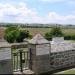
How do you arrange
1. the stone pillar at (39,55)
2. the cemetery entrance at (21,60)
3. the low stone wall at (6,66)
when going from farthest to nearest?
1. the stone pillar at (39,55)
2. the cemetery entrance at (21,60)
3. the low stone wall at (6,66)

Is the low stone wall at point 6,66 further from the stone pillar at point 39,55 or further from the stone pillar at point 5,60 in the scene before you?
the stone pillar at point 39,55

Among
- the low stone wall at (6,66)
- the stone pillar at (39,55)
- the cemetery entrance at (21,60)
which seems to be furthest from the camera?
the stone pillar at (39,55)

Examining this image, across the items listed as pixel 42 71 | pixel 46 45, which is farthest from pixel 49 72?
pixel 46 45

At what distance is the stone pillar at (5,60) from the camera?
7.77 meters

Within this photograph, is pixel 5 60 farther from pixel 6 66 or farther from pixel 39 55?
pixel 39 55

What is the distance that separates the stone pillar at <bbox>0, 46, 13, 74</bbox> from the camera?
777cm

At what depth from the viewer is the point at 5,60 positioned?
25.8ft

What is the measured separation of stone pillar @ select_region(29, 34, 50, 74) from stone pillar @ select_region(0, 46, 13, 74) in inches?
57.0

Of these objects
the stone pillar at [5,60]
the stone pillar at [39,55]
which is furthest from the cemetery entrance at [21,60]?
the stone pillar at [5,60]

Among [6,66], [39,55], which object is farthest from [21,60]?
[6,66]

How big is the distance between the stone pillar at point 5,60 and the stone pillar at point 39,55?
1.45 meters

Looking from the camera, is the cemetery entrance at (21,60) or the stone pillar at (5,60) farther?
the cemetery entrance at (21,60)

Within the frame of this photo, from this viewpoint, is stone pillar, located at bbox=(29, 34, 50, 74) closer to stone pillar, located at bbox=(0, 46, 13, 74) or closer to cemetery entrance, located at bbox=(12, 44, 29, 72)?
cemetery entrance, located at bbox=(12, 44, 29, 72)

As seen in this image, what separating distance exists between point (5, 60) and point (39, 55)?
1835 mm
